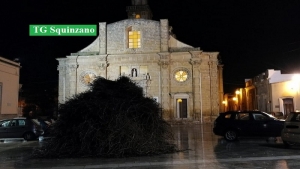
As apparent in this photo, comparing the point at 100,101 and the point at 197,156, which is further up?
the point at 100,101

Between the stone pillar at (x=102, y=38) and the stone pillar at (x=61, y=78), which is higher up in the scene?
the stone pillar at (x=102, y=38)

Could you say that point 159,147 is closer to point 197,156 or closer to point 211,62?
point 197,156

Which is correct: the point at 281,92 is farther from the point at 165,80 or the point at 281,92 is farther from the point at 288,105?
the point at 165,80

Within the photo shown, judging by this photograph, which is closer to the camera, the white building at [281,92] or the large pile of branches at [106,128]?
the large pile of branches at [106,128]

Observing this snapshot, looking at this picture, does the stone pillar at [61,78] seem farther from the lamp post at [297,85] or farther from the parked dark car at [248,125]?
the parked dark car at [248,125]

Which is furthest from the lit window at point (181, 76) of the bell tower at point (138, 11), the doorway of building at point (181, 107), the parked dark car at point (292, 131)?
the parked dark car at point (292, 131)

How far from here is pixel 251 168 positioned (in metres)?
7.90

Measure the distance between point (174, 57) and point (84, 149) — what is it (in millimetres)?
29924

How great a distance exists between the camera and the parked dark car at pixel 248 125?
1489cm

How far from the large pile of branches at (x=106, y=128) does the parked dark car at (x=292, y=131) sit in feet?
15.0

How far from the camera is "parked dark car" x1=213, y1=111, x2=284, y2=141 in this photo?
586 inches

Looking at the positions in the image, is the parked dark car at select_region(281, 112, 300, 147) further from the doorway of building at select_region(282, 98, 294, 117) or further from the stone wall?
the stone wall

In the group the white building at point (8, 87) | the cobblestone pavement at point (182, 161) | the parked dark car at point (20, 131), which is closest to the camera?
the cobblestone pavement at point (182, 161)

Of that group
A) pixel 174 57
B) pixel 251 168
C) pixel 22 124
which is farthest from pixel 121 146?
pixel 174 57
